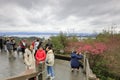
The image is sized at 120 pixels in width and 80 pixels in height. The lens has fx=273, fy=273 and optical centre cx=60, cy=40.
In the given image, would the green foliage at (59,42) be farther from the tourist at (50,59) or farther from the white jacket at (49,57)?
the white jacket at (49,57)

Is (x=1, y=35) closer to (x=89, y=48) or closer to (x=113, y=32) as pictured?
(x=113, y=32)

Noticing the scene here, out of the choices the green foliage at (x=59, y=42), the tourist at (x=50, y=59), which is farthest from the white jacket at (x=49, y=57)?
the green foliage at (x=59, y=42)

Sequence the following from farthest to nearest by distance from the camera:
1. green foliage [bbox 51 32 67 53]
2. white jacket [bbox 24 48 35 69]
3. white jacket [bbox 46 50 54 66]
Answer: green foliage [bbox 51 32 67 53] → white jacket [bbox 46 50 54 66] → white jacket [bbox 24 48 35 69]

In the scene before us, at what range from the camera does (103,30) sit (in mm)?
34469

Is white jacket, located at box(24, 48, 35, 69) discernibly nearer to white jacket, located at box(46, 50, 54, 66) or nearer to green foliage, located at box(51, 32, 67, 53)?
white jacket, located at box(46, 50, 54, 66)

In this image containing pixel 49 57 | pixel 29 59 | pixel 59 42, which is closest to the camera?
pixel 29 59

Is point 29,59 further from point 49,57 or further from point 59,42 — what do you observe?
point 59,42

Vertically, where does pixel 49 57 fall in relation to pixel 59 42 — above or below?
above

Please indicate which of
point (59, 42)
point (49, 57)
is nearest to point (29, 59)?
point (49, 57)

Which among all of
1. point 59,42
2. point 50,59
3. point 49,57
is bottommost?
point 59,42

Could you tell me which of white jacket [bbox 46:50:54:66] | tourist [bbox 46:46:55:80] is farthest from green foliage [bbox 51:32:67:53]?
white jacket [bbox 46:50:54:66]

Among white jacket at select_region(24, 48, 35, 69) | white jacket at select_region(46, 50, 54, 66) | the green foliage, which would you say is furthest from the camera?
the green foliage

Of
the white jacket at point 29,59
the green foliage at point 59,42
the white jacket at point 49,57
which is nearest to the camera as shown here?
the white jacket at point 29,59

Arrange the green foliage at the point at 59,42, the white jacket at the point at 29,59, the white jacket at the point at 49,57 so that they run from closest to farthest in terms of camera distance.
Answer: the white jacket at the point at 29,59, the white jacket at the point at 49,57, the green foliage at the point at 59,42
